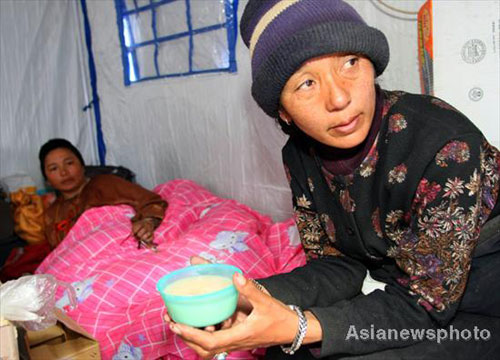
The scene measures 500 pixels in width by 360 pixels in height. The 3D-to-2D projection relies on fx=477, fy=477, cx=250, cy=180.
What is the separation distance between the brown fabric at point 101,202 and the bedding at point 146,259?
64mm

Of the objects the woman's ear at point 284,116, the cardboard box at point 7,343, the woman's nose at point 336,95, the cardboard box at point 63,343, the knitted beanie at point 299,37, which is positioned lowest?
the cardboard box at point 63,343

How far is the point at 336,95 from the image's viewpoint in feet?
3.18

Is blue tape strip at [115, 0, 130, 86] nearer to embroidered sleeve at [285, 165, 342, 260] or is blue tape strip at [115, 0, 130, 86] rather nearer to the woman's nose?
embroidered sleeve at [285, 165, 342, 260]

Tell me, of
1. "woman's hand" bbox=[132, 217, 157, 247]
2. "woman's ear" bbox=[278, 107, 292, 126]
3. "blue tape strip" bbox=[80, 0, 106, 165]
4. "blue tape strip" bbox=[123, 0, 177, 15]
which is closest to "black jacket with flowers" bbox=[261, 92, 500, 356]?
"woman's ear" bbox=[278, 107, 292, 126]

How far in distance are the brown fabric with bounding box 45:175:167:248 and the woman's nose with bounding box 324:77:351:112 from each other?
1.80 metres

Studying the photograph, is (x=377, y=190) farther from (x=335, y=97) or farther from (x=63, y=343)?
(x=63, y=343)

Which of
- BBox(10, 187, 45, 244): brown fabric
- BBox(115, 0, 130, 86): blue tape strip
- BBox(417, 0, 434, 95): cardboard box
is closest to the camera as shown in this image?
BBox(417, 0, 434, 95): cardboard box

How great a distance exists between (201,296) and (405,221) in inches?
20.6

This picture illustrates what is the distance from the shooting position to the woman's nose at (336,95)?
3.18ft

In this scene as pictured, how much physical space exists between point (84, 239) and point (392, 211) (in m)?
1.80

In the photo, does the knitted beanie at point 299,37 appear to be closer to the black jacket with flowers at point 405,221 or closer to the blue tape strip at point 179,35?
the black jacket with flowers at point 405,221

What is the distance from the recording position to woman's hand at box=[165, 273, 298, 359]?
0.86 metres

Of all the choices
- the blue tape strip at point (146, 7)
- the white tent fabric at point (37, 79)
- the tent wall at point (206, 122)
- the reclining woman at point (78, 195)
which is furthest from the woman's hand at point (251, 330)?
the white tent fabric at point (37, 79)

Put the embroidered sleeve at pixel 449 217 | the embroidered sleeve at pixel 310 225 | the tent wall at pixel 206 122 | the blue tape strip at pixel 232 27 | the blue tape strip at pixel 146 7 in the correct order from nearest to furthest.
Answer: the embroidered sleeve at pixel 449 217
the embroidered sleeve at pixel 310 225
the tent wall at pixel 206 122
the blue tape strip at pixel 232 27
the blue tape strip at pixel 146 7
